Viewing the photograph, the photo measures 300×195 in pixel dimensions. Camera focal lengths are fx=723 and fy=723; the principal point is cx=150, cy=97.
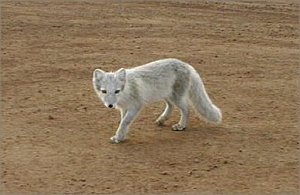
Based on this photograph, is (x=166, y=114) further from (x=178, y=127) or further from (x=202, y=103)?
(x=202, y=103)

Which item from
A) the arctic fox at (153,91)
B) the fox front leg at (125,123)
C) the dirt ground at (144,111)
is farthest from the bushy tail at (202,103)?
the fox front leg at (125,123)

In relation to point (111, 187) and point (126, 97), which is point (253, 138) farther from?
point (111, 187)

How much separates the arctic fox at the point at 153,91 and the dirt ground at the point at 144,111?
19cm

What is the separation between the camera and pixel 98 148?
709cm

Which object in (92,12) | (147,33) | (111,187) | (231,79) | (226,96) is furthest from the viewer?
(92,12)

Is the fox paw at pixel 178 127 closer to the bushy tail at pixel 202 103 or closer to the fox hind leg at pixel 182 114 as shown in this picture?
the fox hind leg at pixel 182 114

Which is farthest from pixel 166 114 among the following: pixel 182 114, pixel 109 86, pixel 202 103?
pixel 109 86

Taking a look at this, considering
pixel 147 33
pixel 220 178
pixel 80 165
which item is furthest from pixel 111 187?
pixel 147 33

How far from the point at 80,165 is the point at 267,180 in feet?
5.57

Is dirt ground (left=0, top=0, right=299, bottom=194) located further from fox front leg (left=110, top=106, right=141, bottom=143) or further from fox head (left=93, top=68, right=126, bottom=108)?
fox head (left=93, top=68, right=126, bottom=108)

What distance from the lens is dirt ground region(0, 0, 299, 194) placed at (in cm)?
642

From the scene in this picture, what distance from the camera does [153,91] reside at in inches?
298

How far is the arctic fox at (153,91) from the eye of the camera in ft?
23.4

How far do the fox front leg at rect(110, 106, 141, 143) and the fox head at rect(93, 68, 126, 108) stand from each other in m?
0.32
